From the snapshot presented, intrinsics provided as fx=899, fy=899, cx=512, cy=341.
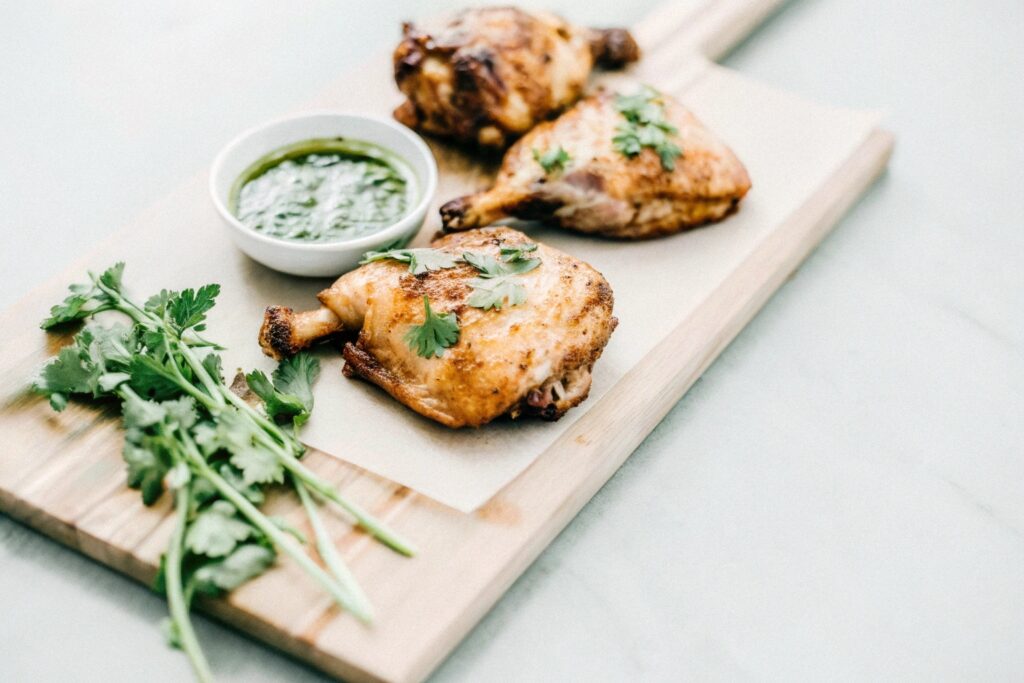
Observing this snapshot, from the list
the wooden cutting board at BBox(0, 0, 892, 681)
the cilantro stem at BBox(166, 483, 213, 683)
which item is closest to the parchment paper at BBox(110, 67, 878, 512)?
the wooden cutting board at BBox(0, 0, 892, 681)

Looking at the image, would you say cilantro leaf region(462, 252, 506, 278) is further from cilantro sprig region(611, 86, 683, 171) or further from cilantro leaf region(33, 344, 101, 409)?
cilantro leaf region(33, 344, 101, 409)

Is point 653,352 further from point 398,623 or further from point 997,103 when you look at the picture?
point 997,103

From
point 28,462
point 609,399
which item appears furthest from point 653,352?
point 28,462

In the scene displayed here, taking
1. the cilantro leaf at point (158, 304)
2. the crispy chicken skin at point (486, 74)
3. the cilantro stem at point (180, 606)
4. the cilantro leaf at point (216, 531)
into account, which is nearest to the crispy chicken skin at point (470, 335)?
the cilantro leaf at point (158, 304)

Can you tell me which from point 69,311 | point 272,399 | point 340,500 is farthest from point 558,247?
point 69,311

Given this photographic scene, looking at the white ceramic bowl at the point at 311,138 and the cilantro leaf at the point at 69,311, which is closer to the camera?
the cilantro leaf at the point at 69,311

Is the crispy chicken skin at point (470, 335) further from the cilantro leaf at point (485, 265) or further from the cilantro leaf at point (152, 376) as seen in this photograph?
the cilantro leaf at point (152, 376)
